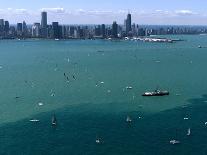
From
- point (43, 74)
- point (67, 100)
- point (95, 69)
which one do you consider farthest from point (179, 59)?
point (67, 100)

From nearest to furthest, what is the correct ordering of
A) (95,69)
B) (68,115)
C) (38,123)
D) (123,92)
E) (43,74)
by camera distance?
1. (38,123)
2. (68,115)
3. (123,92)
4. (43,74)
5. (95,69)

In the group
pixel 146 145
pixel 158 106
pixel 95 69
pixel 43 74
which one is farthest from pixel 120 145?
pixel 95 69

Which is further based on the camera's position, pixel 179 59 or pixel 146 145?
pixel 179 59

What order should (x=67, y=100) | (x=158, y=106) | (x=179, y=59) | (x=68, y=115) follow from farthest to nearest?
(x=179, y=59) → (x=67, y=100) → (x=158, y=106) → (x=68, y=115)

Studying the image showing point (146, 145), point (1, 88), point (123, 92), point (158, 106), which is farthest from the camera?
point (1, 88)

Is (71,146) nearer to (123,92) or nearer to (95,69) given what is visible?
(123,92)

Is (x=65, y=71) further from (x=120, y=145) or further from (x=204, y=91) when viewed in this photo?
(x=120, y=145)
